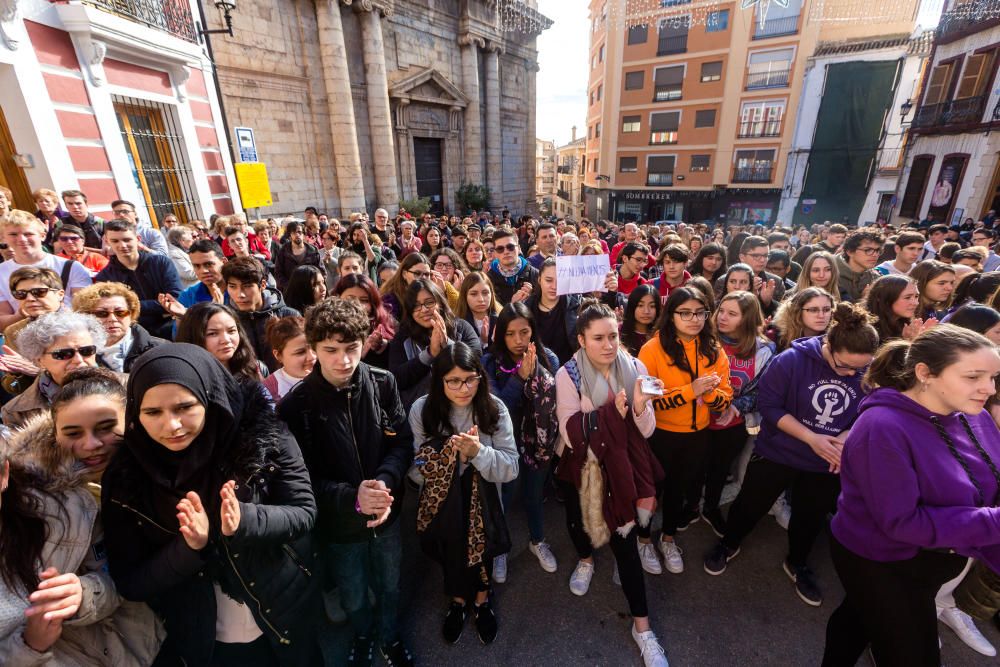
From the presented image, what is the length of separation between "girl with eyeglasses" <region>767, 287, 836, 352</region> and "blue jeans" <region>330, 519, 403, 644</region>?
3.30 metres

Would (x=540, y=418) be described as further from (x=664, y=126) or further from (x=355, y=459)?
(x=664, y=126)

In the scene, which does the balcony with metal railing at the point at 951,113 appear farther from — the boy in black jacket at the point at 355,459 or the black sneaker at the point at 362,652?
the black sneaker at the point at 362,652

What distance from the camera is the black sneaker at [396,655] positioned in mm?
2441

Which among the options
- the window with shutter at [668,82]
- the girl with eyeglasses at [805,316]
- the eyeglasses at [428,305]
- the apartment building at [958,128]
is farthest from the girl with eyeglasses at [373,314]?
the window with shutter at [668,82]

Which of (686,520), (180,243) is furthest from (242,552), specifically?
(180,243)

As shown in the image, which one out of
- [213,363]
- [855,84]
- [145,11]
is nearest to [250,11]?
[145,11]

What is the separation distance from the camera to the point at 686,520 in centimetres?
332

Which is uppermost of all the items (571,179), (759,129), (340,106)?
(759,129)

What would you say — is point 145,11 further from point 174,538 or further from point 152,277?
point 174,538

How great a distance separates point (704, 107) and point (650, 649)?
3120 centimetres

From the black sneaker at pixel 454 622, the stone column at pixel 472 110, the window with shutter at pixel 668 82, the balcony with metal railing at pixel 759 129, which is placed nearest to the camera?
the black sneaker at pixel 454 622

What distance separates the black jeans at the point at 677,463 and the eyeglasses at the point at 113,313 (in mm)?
3758

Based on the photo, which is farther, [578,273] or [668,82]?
[668,82]

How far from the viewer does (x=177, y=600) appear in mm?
1795
